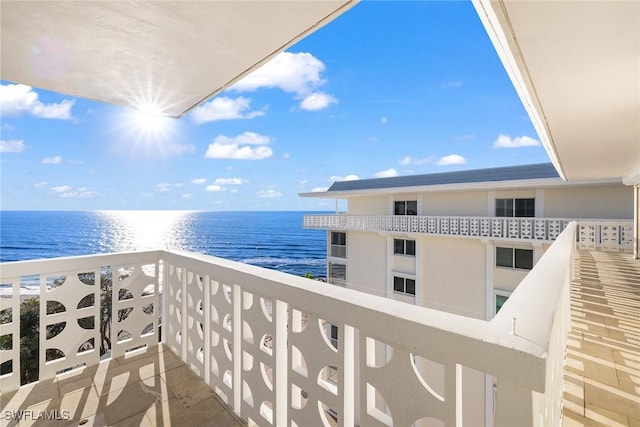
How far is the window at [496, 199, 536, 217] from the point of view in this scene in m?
8.49

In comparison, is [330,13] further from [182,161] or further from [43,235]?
[182,161]

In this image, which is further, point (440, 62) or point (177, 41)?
point (440, 62)

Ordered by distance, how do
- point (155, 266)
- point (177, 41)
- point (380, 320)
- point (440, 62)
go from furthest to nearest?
point (440, 62)
point (155, 266)
point (177, 41)
point (380, 320)

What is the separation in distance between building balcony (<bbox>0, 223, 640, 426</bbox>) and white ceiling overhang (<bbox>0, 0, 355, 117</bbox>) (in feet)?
3.55

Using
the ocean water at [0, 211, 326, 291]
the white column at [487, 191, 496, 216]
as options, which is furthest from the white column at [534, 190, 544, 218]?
the ocean water at [0, 211, 326, 291]

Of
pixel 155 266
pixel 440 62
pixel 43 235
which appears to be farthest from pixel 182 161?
pixel 155 266

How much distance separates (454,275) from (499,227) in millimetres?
2056

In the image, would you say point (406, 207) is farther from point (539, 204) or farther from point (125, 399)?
point (125, 399)

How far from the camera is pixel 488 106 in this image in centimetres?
3462

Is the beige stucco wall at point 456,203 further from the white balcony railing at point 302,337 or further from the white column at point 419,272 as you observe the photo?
the white balcony railing at point 302,337

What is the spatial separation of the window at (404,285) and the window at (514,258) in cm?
265

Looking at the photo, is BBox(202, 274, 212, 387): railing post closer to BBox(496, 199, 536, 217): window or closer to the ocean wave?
BBox(496, 199, 536, 217): window

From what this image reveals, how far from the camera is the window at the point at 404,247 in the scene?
1010cm

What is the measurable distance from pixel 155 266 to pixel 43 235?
52.7m
